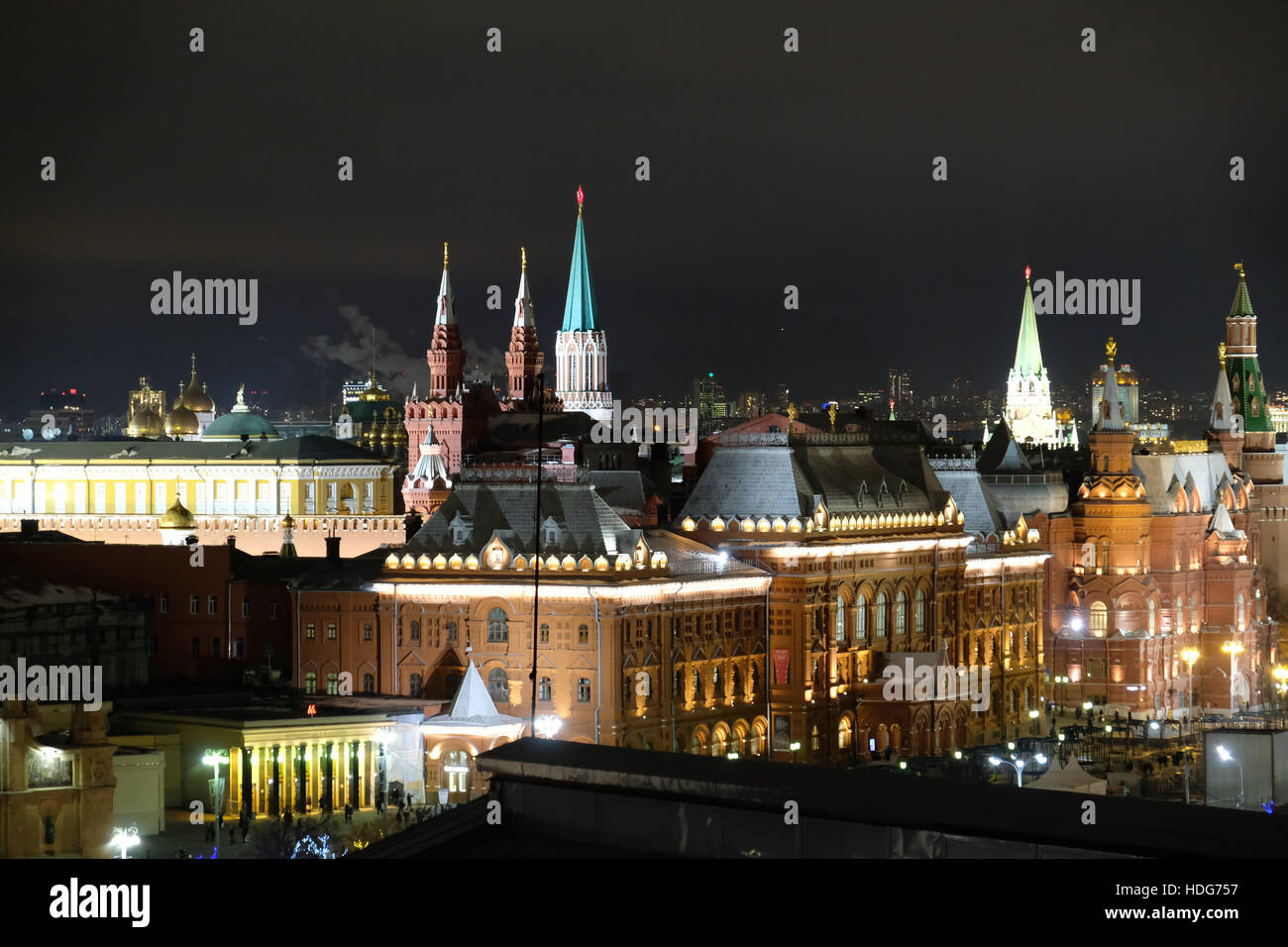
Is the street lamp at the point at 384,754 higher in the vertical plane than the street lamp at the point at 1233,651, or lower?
higher

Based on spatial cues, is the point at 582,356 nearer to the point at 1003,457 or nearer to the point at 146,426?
the point at 146,426

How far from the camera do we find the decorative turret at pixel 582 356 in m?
182

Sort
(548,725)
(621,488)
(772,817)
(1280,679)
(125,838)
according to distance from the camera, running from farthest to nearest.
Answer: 1. (1280,679)
2. (621,488)
3. (548,725)
4. (125,838)
5. (772,817)

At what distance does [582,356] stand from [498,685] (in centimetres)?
9975

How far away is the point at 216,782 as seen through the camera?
7362 cm

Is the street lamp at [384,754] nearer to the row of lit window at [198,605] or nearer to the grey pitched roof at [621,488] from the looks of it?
the row of lit window at [198,605]

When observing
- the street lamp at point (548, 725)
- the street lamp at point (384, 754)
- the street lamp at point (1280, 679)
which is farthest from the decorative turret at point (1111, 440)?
the street lamp at point (384, 754)

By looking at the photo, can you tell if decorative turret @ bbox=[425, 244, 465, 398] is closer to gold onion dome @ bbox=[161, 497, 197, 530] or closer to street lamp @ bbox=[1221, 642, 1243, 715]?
gold onion dome @ bbox=[161, 497, 197, 530]

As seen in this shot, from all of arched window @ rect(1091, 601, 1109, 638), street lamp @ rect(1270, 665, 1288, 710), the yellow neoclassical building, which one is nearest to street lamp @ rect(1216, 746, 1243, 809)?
arched window @ rect(1091, 601, 1109, 638)

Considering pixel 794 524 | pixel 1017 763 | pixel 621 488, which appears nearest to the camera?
pixel 1017 763

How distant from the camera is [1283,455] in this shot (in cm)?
16138

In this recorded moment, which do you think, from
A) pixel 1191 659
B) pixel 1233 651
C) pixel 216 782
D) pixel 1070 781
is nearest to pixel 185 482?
pixel 1191 659

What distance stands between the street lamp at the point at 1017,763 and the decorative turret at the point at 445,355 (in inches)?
2212
